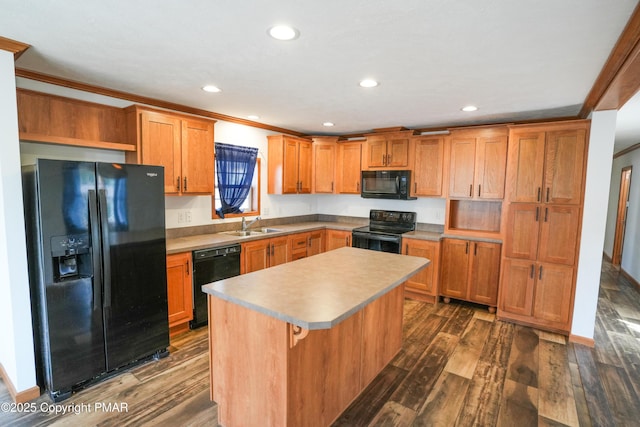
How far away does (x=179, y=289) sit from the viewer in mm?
3176

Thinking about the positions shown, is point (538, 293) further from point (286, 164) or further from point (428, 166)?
point (286, 164)

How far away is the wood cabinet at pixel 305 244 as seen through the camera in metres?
4.50

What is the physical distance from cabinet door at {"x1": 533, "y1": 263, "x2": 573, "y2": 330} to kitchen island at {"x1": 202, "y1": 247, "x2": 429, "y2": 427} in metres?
1.99

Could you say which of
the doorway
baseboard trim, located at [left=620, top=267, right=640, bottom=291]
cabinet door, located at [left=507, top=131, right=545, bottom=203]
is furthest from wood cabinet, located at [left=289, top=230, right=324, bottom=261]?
the doorway

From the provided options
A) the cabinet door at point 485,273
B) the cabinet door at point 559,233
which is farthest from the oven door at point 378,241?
the cabinet door at point 559,233


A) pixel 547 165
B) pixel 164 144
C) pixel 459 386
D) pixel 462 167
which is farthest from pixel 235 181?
pixel 547 165

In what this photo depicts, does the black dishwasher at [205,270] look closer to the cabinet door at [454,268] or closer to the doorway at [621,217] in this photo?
the cabinet door at [454,268]

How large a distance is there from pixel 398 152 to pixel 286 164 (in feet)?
5.38

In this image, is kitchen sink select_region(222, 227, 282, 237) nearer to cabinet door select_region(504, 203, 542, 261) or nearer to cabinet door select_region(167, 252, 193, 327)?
cabinet door select_region(167, 252, 193, 327)

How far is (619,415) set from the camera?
2209 mm

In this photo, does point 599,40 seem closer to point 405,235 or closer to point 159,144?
point 405,235

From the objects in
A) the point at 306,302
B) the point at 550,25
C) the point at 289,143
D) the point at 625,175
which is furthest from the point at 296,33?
the point at 625,175

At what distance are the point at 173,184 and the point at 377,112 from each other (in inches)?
93.4

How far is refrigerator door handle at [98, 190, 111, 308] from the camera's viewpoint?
7.90ft
